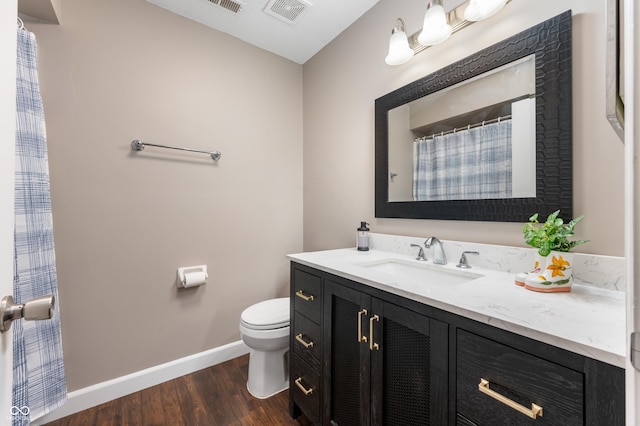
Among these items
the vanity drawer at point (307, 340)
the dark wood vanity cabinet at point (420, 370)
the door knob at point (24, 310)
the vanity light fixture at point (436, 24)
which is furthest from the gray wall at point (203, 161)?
the door knob at point (24, 310)

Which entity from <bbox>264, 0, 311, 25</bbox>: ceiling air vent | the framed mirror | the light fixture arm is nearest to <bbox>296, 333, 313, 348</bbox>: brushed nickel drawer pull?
the framed mirror

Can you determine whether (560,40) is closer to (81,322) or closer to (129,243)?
(129,243)

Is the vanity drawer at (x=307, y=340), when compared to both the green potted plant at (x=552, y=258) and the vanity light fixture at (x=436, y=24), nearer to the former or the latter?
the green potted plant at (x=552, y=258)

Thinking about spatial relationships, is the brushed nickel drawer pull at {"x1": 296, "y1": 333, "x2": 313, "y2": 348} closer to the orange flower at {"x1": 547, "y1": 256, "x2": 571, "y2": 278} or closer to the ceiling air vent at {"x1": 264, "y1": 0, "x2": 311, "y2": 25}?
the orange flower at {"x1": 547, "y1": 256, "x2": 571, "y2": 278}

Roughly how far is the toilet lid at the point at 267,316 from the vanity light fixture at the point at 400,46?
5.36ft

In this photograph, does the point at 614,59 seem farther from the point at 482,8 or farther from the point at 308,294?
the point at 308,294

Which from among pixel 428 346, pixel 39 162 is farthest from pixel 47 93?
pixel 428 346

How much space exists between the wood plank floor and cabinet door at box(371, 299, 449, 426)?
0.74 meters

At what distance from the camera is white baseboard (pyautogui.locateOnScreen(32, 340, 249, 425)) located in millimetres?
1500

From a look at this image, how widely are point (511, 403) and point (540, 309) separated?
0.25 metres

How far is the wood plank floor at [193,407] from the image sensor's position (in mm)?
1441

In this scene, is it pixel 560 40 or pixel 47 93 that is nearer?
pixel 560 40

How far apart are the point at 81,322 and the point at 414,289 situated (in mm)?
1848

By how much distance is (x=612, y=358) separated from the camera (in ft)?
1.64
